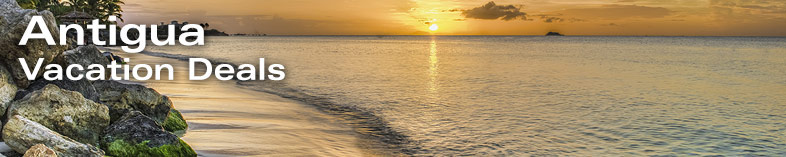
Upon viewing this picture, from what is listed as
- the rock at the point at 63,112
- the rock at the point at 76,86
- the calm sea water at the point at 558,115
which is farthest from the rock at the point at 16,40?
the calm sea water at the point at 558,115

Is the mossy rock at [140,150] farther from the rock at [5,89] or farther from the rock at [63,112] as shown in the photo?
the rock at [5,89]

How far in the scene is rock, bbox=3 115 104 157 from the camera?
7.07m

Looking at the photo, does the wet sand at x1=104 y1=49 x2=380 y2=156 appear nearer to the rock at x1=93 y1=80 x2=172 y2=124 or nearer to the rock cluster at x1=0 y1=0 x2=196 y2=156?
the rock at x1=93 y1=80 x2=172 y2=124

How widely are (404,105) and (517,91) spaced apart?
654 centimetres

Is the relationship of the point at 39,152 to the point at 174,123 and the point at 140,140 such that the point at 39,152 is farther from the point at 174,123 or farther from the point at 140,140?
the point at 174,123

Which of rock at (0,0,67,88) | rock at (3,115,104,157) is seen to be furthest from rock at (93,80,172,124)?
rock at (3,115,104,157)

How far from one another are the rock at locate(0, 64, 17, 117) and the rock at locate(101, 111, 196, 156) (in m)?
1.66

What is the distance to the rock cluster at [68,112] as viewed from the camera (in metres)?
7.16

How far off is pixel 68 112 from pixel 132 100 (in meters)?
2.10

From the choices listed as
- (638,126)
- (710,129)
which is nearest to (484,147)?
(638,126)

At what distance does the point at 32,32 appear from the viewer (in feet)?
33.6

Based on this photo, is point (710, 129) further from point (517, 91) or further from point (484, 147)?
point (517, 91)

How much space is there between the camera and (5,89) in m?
9.22

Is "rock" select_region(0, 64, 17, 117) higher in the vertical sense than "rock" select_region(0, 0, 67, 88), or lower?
lower
